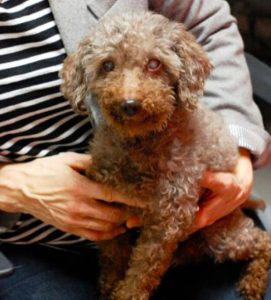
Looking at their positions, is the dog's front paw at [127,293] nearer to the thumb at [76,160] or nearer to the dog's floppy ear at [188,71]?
the thumb at [76,160]

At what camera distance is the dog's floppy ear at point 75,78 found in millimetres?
998

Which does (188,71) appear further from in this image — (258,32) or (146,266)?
(258,32)

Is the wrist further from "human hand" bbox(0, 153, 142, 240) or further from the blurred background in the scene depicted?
the blurred background

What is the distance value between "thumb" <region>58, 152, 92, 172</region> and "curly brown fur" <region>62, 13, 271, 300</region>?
0.11 ft

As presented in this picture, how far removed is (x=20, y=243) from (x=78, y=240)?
115mm

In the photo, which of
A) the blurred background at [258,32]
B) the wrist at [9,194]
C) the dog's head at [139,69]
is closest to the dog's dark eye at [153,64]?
the dog's head at [139,69]

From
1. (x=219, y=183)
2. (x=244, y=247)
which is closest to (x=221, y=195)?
(x=219, y=183)

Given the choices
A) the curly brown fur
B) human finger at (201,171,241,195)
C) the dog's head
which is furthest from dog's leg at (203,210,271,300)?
the dog's head

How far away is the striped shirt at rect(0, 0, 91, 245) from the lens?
1057 millimetres

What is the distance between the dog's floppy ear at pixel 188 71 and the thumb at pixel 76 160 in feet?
0.76

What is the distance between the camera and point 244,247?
3.91 ft

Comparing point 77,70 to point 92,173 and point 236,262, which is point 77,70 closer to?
point 92,173

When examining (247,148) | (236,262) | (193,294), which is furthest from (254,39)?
(193,294)

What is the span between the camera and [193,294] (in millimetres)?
1161
